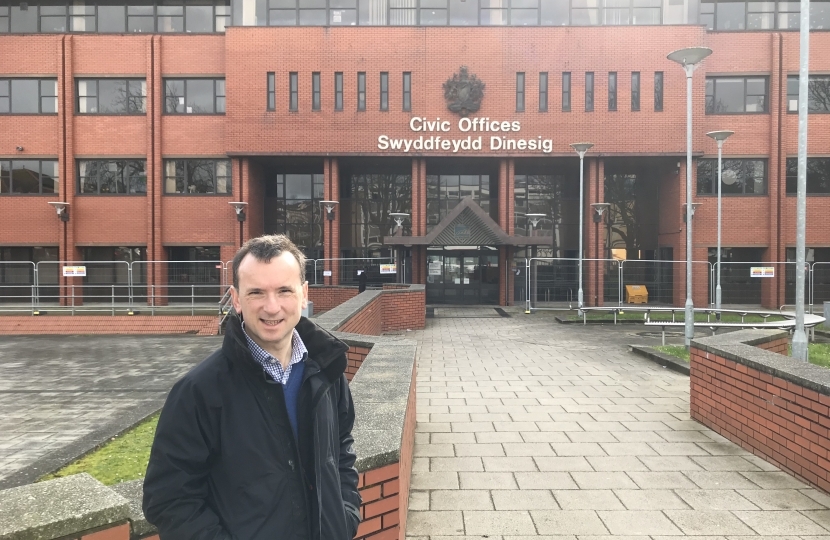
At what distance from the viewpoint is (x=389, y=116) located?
2444cm

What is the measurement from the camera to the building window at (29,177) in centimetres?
2541

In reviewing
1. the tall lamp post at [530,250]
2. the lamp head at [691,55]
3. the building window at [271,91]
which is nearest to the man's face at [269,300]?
the lamp head at [691,55]

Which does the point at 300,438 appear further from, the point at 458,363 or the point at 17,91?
Result: the point at 17,91

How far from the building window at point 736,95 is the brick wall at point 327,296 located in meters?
18.2

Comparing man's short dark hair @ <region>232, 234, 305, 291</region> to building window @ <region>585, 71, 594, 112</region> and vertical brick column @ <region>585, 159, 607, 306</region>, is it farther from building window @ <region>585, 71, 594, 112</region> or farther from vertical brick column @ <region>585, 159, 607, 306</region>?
building window @ <region>585, 71, 594, 112</region>

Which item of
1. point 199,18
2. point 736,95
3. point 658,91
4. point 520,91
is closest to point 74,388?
point 520,91

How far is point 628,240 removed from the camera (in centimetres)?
2770

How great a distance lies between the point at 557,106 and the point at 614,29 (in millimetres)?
4089

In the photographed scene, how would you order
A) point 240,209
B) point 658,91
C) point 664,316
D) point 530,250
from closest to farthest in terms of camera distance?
1. point 664,316
2. point 658,91
3. point 240,209
4. point 530,250

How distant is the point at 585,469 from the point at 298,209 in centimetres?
2463

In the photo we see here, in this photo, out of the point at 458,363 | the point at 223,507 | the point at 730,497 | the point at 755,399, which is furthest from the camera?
the point at 458,363

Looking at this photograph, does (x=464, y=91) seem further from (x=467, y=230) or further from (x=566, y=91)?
(x=467, y=230)

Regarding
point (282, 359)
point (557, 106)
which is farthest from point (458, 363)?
point (557, 106)

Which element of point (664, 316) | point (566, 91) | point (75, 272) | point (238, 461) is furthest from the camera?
point (566, 91)
